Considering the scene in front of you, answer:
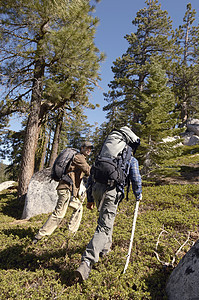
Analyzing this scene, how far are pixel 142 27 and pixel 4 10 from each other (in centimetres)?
1354

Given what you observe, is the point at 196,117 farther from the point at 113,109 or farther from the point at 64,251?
the point at 64,251

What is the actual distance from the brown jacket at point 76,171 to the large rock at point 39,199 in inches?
132

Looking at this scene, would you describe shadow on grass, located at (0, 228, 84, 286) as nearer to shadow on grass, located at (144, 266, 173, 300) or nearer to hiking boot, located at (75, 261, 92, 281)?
hiking boot, located at (75, 261, 92, 281)

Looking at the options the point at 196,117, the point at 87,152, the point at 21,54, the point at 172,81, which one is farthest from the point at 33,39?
the point at 196,117

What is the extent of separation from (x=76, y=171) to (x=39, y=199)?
13.3ft

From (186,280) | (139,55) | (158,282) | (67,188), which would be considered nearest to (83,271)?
(158,282)

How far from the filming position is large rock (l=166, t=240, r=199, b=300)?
96.5 inches

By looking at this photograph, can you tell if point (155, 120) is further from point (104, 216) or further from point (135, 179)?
point (104, 216)

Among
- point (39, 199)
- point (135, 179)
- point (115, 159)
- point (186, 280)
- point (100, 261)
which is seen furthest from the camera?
point (39, 199)

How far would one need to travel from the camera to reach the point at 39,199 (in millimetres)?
8195

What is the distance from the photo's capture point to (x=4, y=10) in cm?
917

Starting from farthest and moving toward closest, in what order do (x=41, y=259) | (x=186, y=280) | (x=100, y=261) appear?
(x=41, y=259), (x=100, y=261), (x=186, y=280)

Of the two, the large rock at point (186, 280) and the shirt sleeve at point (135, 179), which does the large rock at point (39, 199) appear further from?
the large rock at point (186, 280)

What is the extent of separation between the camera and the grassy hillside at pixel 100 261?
303cm
